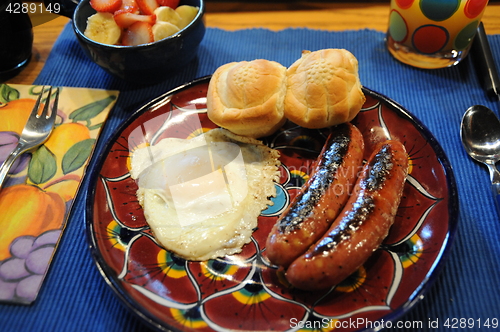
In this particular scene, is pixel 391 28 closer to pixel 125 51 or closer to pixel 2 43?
pixel 125 51

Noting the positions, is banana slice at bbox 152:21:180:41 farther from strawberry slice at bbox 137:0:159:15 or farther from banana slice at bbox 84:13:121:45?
banana slice at bbox 84:13:121:45

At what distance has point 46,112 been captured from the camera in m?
1.92

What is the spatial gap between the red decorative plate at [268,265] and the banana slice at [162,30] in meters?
0.56

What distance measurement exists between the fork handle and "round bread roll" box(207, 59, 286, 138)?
918 millimetres

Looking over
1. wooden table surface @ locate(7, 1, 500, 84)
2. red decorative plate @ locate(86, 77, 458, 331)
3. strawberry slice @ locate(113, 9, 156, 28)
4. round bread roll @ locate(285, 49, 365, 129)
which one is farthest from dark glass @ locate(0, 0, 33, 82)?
round bread roll @ locate(285, 49, 365, 129)

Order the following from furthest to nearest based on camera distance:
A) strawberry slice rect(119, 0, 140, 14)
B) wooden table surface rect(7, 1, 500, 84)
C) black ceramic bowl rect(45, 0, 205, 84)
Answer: wooden table surface rect(7, 1, 500, 84), strawberry slice rect(119, 0, 140, 14), black ceramic bowl rect(45, 0, 205, 84)

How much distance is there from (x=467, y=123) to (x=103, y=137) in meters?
1.81

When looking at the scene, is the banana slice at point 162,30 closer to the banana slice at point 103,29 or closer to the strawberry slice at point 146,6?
the strawberry slice at point 146,6

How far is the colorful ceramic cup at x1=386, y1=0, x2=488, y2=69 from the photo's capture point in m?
1.86

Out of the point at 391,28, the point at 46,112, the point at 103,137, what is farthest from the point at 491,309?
the point at 46,112

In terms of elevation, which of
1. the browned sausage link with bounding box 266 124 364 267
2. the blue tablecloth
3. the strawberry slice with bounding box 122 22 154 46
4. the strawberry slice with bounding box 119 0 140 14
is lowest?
the blue tablecloth

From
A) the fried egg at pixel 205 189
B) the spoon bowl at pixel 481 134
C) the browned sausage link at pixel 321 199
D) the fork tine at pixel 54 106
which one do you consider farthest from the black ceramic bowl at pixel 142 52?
the spoon bowl at pixel 481 134

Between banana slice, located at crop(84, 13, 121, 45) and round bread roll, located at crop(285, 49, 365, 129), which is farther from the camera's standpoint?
banana slice, located at crop(84, 13, 121, 45)

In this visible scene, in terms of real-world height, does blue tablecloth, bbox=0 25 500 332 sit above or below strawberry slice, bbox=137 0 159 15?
below
